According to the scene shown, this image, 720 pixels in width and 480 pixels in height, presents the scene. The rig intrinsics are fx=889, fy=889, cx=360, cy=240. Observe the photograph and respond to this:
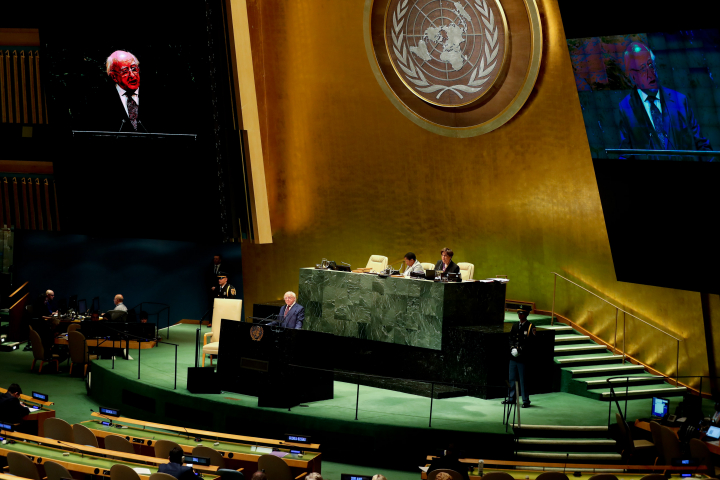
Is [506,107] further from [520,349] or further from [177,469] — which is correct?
[177,469]

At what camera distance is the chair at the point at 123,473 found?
22.2 feet

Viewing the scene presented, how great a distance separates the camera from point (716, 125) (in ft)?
27.8

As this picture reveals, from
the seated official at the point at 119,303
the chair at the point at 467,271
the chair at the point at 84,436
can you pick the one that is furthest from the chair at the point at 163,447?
the seated official at the point at 119,303

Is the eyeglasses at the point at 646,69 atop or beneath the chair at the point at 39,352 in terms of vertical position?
atop

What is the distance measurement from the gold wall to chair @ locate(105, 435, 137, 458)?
676 centimetres

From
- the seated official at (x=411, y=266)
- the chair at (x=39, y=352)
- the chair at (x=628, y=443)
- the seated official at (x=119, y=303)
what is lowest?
the chair at (x=628, y=443)

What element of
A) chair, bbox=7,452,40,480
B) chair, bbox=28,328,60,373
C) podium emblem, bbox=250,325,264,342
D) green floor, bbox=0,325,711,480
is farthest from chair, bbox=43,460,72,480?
chair, bbox=28,328,60,373

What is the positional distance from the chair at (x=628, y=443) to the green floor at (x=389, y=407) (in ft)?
2.15

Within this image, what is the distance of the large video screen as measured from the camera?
842 centimetres

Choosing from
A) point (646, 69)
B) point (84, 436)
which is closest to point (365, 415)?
point (84, 436)

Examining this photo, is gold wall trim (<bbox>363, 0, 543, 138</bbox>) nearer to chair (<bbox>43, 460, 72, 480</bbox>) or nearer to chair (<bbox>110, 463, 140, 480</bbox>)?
chair (<bbox>110, 463, 140, 480</bbox>)

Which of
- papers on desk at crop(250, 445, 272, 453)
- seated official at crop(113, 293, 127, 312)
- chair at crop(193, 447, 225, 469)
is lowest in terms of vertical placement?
papers on desk at crop(250, 445, 272, 453)

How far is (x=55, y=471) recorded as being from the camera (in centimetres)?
696

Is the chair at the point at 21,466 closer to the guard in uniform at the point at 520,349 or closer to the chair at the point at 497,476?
the chair at the point at 497,476
